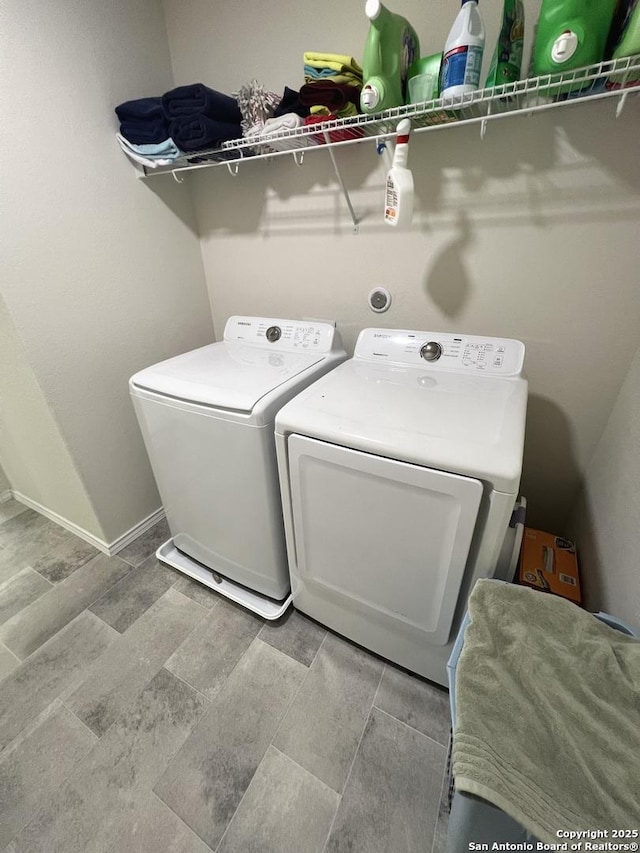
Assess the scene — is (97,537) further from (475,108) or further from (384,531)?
(475,108)

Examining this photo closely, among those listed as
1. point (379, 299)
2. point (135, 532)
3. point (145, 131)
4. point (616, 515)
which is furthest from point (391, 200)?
point (135, 532)

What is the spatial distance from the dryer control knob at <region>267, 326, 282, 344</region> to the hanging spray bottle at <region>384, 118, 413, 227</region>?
26.5 inches

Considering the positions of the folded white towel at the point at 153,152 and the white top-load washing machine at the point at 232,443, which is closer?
the white top-load washing machine at the point at 232,443

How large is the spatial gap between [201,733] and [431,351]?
1.53 m

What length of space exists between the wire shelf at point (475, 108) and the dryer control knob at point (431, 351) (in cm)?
64

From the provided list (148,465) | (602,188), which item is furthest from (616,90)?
(148,465)

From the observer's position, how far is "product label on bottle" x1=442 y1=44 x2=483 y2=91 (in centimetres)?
87

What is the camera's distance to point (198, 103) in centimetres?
124

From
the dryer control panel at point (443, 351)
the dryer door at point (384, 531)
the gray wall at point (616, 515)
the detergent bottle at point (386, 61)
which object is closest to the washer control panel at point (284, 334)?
the dryer control panel at point (443, 351)

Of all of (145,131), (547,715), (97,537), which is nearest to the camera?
(547,715)

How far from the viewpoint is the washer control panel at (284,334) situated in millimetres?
1488

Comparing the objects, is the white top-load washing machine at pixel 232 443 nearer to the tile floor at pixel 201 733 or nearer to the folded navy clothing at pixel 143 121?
the tile floor at pixel 201 733

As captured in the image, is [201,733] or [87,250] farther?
[87,250]

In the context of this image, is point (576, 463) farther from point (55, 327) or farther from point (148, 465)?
point (55, 327)
